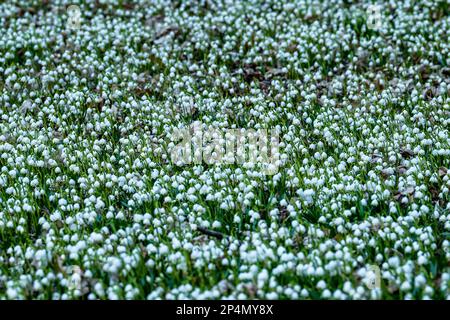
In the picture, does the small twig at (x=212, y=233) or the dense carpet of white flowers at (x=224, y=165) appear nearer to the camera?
the dense carpet of white flowers at (x=224, y=165)

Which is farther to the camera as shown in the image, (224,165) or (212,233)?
(224,165)

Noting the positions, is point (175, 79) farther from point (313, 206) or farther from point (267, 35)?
point (313, 206)

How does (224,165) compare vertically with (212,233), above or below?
above

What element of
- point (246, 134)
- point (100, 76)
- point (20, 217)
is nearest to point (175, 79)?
point (100, 76)

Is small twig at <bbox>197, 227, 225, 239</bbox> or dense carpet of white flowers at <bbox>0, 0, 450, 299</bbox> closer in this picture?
dense carpet of white flowers at <bbox>0, 0, 450, 299</bbox>

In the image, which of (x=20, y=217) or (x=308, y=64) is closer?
(x=20, y=217)
